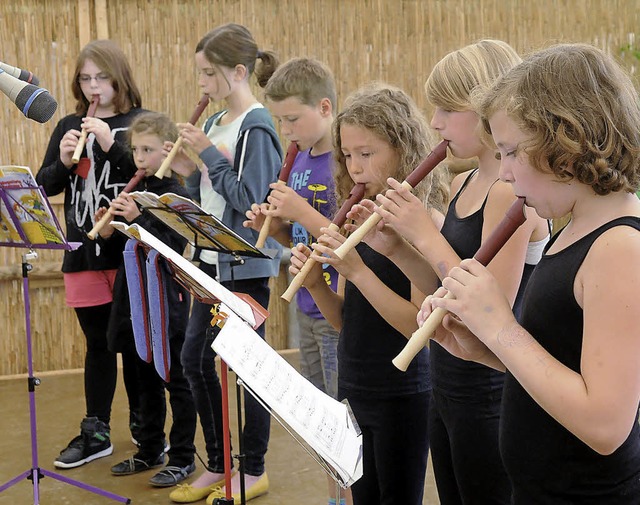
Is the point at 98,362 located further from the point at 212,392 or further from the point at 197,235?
the point at 197,235

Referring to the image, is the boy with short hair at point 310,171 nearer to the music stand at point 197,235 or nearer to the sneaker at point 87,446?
the music stand at point 197,235

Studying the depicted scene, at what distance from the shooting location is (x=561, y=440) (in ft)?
4.45

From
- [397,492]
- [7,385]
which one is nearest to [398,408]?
[397,492]

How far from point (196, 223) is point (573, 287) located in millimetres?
1450

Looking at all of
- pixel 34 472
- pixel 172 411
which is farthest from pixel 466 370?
pixel 34 472

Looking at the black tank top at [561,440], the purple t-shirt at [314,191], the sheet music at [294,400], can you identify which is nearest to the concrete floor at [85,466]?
the purple t-shirt at [314,191]

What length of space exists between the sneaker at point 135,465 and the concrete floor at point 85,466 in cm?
3

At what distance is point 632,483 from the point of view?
52.5 inches

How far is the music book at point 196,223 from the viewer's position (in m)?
2.44

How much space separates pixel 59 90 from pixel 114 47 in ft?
4.57

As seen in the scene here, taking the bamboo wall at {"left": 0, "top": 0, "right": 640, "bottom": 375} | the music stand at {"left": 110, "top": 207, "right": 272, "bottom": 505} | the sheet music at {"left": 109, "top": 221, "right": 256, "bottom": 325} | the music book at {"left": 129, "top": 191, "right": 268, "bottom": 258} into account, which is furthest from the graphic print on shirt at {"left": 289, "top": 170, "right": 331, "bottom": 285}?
the bamboo wall at {"left": 0, "top": 0, "right": 640, "bottom": 375}

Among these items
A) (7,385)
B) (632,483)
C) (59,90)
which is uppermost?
(59,90)

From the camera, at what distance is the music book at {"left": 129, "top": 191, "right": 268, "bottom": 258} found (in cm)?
244

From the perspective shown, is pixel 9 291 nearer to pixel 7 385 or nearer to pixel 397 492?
pixel 7 385
